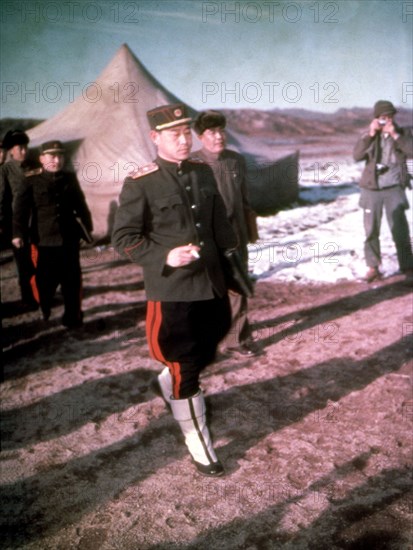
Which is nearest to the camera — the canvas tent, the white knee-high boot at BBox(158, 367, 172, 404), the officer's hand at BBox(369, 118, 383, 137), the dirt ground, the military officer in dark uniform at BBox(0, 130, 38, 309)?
the dirt ground

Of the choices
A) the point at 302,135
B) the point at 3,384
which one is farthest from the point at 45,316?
→ the point at 302,135

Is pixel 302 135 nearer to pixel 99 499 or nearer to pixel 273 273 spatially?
pixel 273 273

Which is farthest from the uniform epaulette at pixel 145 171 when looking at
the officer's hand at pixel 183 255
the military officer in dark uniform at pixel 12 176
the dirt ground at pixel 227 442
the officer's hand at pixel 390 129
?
the officer's hand at pixel 390 129

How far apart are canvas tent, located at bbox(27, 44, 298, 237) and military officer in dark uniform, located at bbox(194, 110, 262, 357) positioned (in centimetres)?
582

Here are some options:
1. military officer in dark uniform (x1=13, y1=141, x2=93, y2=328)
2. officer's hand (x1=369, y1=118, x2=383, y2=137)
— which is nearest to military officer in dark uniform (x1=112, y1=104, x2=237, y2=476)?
military officer in dark uniform (x1=13, y1=141, x2=93, y2=328)

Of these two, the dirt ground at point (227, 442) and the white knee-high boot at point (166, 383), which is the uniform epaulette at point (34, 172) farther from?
the white knee-high boot at point (166, 383)

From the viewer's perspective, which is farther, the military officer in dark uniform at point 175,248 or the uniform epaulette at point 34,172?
the uniform epaulette at point 34,172

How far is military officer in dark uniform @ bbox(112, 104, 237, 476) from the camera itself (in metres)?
2.71

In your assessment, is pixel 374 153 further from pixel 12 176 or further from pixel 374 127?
pixel 12 176

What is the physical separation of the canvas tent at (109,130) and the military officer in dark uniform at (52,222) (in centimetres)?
481

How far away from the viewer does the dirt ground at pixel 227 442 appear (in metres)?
2.49

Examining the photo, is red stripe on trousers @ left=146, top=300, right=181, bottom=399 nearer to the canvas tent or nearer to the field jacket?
the field jacket

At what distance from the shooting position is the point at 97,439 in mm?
3389

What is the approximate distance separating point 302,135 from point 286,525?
230 ft
